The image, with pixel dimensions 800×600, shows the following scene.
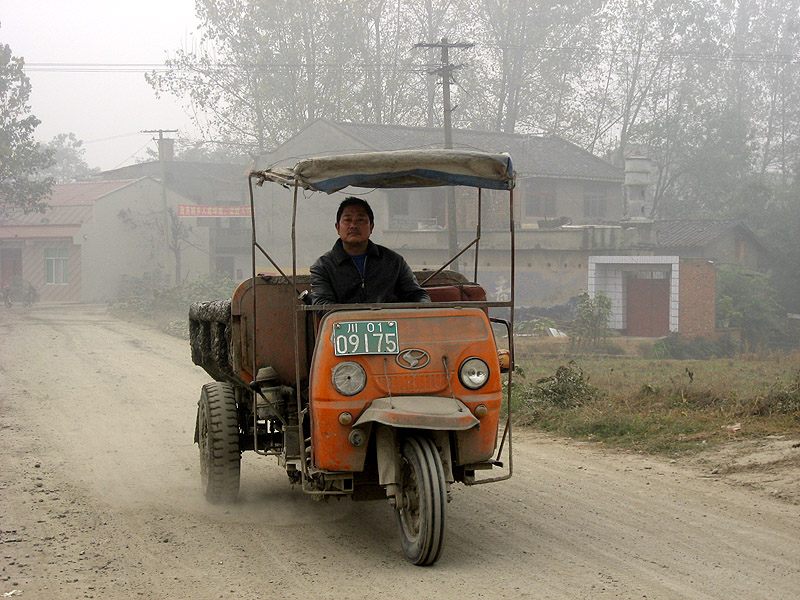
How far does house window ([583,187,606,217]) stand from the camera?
45.1m

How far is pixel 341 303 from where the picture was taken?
593cm

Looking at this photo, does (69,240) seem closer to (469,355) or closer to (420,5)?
(420,5)

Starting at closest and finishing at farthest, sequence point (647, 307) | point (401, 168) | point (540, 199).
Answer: point (401, 168) < point (647, 307) < point (540, 199)

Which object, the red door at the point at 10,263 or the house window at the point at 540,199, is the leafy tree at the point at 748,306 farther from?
the red door at the point at 10,263

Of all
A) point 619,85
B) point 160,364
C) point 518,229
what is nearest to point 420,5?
point 619,85

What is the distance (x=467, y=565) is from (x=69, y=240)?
43534mm

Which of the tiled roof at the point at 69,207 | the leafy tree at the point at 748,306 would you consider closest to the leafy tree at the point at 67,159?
the tiled roof at the point at 69,207

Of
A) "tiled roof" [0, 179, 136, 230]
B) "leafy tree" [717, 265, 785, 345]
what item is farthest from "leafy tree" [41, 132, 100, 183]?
"leafy tree" [717, 265, 785, 345]

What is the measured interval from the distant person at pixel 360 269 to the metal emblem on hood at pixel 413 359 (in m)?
0.79

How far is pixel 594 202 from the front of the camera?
4547 cm

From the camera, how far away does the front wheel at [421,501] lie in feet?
16.5

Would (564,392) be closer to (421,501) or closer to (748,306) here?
(421,501)

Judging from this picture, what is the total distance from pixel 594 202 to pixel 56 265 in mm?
27239

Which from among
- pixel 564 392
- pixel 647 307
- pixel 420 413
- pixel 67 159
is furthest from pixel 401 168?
pixel 67 159
